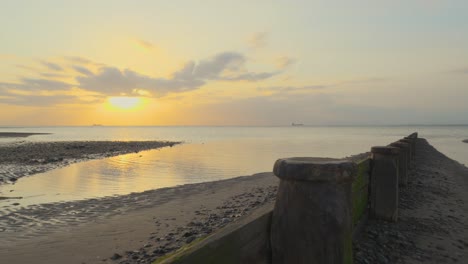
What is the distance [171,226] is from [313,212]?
714cm

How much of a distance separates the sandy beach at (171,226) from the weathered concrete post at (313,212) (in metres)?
A: 2.94

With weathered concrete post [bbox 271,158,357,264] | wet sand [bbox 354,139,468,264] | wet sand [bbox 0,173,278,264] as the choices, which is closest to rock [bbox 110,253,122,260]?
wet sand [bbox 0,173,278,264]

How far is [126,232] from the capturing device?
863cm

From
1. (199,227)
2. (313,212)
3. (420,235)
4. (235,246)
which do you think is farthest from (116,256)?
(420,235)

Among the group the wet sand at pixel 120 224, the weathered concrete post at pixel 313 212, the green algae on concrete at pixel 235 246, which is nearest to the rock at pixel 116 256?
the wet sand at pixel 120 224

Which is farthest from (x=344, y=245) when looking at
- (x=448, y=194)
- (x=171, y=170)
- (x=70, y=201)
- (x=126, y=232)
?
(x=171, y=170)

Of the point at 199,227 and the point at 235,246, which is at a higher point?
the point at 235,246

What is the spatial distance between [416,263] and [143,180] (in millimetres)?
15200

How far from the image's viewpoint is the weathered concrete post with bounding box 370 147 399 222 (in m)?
6.80

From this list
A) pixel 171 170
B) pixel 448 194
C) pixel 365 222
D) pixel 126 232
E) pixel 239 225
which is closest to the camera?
pixel 239 225

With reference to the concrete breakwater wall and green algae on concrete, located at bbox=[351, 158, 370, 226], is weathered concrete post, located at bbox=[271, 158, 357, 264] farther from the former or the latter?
green algae on concrete, located at bbox=[351, 158, 370, 226]

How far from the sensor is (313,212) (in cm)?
253

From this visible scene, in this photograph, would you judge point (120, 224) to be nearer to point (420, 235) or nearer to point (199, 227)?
point (199, 227)

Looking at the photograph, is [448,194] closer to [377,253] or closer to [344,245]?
[377,253]
